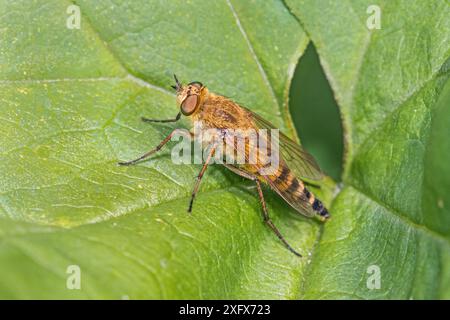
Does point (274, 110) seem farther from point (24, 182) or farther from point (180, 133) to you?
point (24, 182)

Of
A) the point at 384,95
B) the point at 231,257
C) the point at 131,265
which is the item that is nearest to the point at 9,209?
the point at 131,265

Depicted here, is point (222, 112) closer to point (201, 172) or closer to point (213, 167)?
point (213, 167)

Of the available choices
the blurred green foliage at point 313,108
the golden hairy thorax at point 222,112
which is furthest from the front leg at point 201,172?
the blurred green foliage at point 313,108

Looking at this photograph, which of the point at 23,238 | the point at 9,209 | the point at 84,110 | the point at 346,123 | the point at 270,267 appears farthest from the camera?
the point at 346,123

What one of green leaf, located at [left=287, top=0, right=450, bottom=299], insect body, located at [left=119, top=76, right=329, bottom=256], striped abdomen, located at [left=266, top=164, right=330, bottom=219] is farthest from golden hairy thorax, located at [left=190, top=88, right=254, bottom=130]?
green leaf, located at [left=287, top=0, right=450, bottom=299]

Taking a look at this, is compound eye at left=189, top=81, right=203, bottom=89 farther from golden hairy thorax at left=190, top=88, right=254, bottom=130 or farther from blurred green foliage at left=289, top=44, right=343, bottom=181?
blurred green foliage at left=289, top=44, right=343, bottom=181

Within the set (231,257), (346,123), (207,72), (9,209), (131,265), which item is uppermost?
(207,72)

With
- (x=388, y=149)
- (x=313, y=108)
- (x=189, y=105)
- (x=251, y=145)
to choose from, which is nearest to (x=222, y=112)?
(x=189, y=105)
